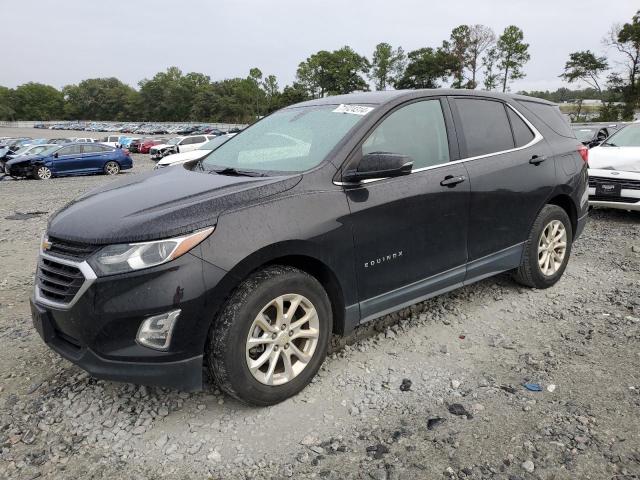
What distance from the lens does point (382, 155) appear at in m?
2.84

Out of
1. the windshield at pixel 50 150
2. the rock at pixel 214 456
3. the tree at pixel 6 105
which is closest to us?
the rock at pixel 214 456

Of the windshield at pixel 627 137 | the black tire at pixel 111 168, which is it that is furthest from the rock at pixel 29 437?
the black tire at pixel 111 168

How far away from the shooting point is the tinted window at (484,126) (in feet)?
12.2

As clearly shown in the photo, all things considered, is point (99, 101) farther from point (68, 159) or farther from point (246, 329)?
point (246, 329)

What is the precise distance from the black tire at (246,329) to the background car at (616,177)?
638 cm

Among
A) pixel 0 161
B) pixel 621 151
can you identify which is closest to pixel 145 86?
pixel 0 161

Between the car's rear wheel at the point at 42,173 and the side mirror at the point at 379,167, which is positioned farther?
the car's rear wheel at the point at 42,173

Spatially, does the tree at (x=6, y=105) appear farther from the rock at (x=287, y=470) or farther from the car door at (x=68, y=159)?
the rock at (x=287, y=470)

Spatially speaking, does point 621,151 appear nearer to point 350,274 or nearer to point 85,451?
point 350,274

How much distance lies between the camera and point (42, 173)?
19.5 meters

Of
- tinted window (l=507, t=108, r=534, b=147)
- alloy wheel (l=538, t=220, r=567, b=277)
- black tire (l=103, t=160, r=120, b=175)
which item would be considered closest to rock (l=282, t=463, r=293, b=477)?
alloy wheel (l=538, t=220, r=567, b=277)

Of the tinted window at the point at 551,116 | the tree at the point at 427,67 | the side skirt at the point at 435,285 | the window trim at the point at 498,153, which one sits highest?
the tree at the point at 427,67

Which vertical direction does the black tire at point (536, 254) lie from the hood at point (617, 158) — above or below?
below

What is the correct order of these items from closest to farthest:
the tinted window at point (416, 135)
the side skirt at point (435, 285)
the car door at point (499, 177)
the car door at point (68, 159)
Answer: the side skirt at point (435, 285)
the tinted window at point (416, 135)
the car door at point (499, 177)
the car door at point (68, 159)
